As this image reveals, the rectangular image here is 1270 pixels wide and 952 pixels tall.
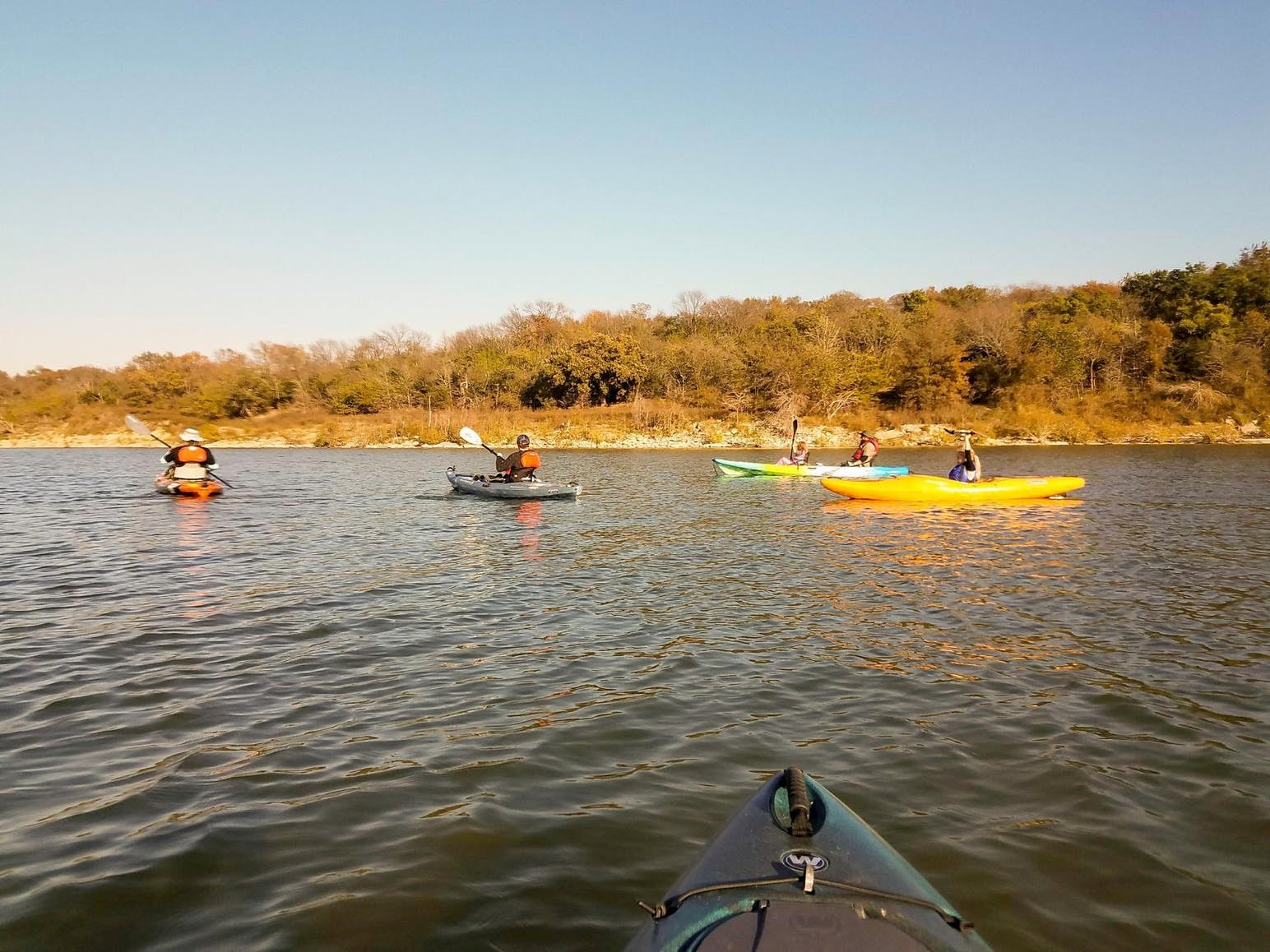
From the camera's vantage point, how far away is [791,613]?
8703 millimetres

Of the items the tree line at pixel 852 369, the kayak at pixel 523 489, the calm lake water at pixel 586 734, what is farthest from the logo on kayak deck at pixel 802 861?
the tree line at pixel 852 369

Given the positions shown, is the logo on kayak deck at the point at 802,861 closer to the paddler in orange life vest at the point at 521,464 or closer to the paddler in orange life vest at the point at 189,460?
the paddler in orange life vest at the point at 521,464

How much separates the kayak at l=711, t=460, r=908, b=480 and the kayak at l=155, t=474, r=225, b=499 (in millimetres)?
16230

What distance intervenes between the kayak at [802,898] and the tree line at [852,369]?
51.6 m

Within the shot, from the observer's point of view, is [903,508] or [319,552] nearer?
[319,552]

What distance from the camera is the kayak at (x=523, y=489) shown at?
744 inches

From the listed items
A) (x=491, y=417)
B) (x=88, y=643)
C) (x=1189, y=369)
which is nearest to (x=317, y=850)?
(x=88, y=643)

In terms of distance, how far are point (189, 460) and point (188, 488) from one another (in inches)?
28.5

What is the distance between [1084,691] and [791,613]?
3.13 m

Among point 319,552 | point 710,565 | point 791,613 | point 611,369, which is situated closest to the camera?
point 791,613

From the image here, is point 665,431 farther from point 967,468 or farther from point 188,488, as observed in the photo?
point 188,488

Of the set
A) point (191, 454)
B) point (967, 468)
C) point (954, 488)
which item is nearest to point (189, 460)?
point (191, 454)

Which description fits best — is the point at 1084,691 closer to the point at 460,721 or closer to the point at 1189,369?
the point at 460,721

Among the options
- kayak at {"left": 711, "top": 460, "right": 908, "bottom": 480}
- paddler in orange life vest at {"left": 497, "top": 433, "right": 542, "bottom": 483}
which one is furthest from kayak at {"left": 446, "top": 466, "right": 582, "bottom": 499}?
kayak at {"left": 711, "top": 460, "right": 908, "bottom": 480}
